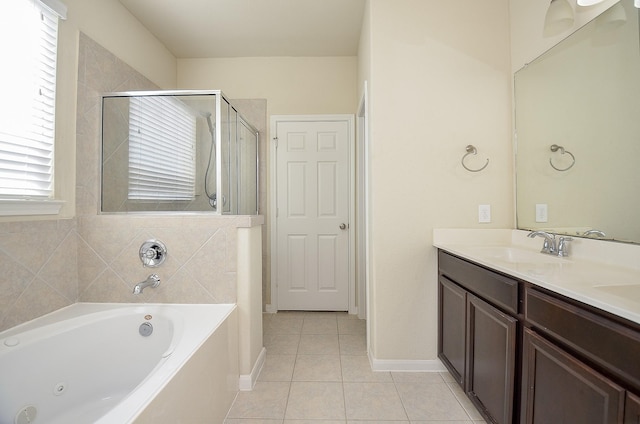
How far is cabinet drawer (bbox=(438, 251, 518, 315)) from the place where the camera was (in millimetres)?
1186

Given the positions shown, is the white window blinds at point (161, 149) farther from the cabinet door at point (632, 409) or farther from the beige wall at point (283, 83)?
the cabinet door at point (632, 409)

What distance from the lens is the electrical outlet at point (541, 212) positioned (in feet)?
5.56

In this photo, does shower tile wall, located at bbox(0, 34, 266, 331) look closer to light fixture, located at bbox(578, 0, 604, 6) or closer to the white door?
the white door

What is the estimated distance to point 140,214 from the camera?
1860 millimetres

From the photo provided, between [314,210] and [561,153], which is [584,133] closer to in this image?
[561,153]

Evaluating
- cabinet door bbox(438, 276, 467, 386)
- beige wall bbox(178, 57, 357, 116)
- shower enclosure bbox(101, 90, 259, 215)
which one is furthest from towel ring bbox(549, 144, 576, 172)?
shower enclosure bbox(101, 90, 259, 215)

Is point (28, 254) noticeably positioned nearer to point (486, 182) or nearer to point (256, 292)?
point (256, 292)

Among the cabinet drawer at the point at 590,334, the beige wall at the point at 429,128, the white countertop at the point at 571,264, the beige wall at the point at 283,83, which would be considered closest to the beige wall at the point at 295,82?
the beige wall at the point at 283,83

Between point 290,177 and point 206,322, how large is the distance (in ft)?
5.94

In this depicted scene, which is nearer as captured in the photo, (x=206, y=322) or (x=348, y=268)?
(x=206, y=322)

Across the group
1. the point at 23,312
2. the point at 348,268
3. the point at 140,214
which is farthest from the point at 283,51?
the point at 23,312

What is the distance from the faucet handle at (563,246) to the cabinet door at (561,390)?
0.64 m

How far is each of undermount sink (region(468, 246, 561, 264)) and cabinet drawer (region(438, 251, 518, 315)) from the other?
0.11m

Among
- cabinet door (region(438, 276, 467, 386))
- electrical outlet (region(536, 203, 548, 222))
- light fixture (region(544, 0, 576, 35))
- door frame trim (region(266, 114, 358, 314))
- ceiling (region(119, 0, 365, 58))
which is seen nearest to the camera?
light fixture (region(544, 0, 576, 35))
